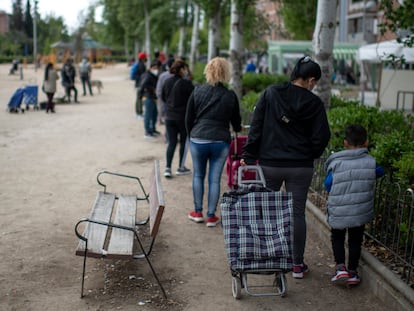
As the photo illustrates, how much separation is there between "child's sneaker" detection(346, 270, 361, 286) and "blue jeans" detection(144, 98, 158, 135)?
8.63 m

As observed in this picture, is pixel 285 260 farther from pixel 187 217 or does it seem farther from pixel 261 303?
pixel 187 217

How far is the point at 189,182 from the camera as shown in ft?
29.2

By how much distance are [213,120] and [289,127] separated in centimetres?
185

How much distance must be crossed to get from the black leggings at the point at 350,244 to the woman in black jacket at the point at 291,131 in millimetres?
446

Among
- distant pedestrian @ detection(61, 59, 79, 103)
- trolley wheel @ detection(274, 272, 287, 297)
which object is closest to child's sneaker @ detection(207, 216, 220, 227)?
trolley wheel @ detection(274, 272, 287, 297)

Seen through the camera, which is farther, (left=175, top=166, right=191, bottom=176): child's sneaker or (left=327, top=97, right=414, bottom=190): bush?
(left=175, top=166, right=191, bottom=176): child's sneaker

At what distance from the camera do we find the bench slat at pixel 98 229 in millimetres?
4559

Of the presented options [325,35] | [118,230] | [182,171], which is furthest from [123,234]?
[325,35]

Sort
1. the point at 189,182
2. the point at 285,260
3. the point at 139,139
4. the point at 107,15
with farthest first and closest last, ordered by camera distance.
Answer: the point at 107,15
the point at 139,139
the point at 189,182
the point at 285,260

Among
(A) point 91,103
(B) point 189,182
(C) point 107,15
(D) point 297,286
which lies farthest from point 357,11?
(D) point 297,286

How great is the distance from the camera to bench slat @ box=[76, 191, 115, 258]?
4.56 meters

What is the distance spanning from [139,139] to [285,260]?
30.0ft

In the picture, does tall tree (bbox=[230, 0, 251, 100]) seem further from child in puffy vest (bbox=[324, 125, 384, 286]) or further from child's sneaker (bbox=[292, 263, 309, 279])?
child in puffy vest (bbox=[324, 125, 384, 286])

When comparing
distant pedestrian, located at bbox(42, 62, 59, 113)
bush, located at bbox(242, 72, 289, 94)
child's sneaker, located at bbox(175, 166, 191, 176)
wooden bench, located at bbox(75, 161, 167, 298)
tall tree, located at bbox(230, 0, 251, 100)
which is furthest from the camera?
distant pedestrian, located at bbox(42, 62, 59, 113)
